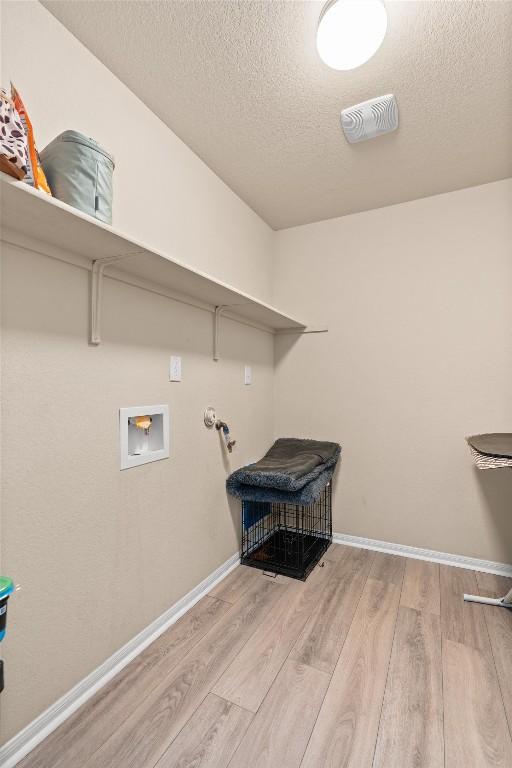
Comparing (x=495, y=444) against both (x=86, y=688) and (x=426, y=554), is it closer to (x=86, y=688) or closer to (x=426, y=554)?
(x=426, y=554)

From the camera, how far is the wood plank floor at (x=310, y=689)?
3.63 ft

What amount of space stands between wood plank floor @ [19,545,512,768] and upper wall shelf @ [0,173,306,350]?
1.30m

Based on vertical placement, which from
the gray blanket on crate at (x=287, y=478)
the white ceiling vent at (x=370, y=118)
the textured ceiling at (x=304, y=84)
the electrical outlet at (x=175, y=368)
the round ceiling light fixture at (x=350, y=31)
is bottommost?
the gray blanket on crate at (x=287, y=478)

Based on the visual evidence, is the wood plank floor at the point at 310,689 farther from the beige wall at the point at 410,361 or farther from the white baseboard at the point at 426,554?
the beige wall at the point at 410,361

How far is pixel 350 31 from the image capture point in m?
1.22

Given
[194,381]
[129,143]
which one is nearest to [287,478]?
[194,381]

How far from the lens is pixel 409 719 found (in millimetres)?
1221

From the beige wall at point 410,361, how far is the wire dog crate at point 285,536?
0.16m

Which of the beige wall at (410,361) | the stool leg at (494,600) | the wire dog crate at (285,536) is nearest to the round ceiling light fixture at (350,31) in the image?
the beige wall at (410,361)

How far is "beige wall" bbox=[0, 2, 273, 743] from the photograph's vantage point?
111 cm

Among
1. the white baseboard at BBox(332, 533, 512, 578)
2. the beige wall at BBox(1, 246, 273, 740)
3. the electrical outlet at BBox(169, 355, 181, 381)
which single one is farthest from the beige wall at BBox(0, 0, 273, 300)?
the white baseboard at BBox(332, 533, 512, 578)

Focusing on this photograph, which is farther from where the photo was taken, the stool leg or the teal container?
the stool leg

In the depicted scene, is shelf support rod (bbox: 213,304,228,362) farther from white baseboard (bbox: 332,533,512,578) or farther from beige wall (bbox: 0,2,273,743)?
white baseboard (bbox: 332,533,512,578)

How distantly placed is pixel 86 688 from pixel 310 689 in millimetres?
807
